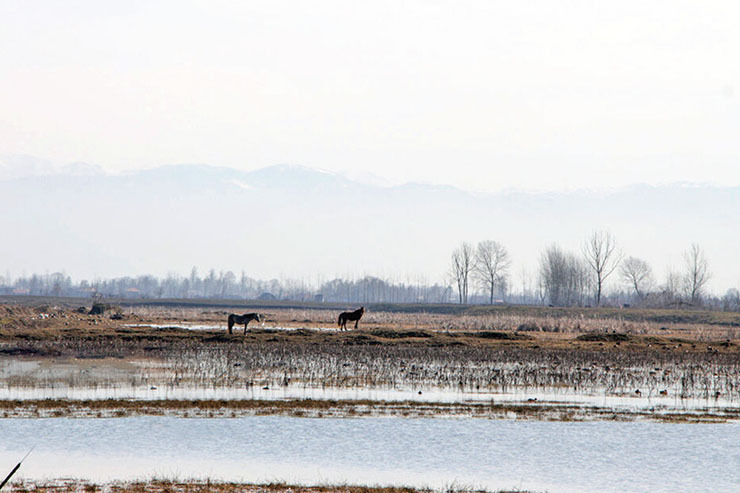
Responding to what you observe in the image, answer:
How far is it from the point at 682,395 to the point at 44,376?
22.4 metres

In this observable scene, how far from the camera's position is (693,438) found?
21.2 m

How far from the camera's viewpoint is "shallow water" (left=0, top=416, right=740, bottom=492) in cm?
1708

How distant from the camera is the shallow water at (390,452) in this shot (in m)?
17.1

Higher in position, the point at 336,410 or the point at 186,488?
the point at 336,410

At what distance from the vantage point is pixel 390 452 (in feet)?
63.3

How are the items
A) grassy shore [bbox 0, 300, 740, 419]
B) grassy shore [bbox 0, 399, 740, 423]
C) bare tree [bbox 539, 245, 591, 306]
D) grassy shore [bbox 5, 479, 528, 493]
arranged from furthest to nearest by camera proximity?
bare tree [bbox 539, 245, 591, 306]
grassy shore [bbox 0, 300, 740, 419]
grassy shore [bbox 0, 399, 740, 423]
grassy shore [bbox 5, 479, 528, 493]

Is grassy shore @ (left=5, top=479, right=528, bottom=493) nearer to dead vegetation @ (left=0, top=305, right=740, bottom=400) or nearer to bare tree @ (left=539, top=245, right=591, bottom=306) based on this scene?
dead vegetation @ (left=0, top=305, right=740, bottom=400)

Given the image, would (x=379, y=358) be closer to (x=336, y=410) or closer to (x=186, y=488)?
(x=336, y=410)

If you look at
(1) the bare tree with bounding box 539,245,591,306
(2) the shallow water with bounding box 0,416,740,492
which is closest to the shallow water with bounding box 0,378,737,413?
(2) the shallow water with bounding box 0,416,740,492

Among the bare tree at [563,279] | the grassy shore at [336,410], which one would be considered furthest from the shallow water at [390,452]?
the bare tree at [563,279]

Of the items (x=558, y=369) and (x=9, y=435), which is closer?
(x=9, y=435)

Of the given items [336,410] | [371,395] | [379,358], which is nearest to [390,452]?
[336,410]

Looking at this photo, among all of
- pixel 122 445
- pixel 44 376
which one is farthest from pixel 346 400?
pixel 44 376

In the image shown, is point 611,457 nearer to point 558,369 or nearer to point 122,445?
point 122,445
